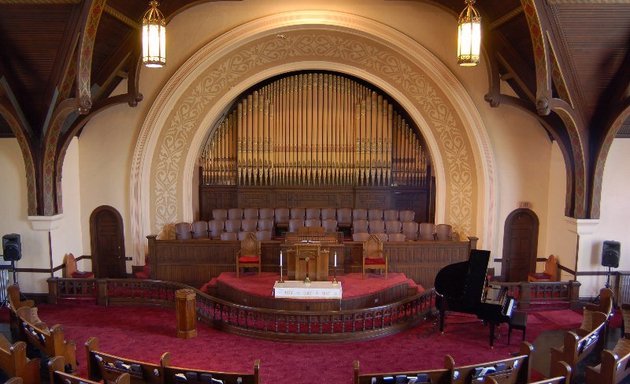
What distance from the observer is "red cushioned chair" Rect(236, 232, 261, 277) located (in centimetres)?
1095

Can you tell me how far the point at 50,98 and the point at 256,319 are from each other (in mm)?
5894

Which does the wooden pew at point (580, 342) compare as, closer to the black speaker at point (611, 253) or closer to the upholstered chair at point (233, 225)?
the black speaker at point (611, 253)

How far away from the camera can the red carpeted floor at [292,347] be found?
7801 millimetres

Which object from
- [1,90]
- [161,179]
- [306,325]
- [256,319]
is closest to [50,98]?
[1,90]

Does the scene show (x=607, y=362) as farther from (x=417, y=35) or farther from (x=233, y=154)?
(x=233, y=154)

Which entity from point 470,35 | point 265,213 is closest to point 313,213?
point 265,213

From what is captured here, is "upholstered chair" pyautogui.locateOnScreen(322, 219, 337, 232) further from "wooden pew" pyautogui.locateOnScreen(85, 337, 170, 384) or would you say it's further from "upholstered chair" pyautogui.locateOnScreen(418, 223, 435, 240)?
"wooden pew" pyautogui.locateOnScreen(85, 337, 170, 384)

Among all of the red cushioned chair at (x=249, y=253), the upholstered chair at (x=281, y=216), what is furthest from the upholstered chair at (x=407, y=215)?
the red cushioned chair at (x=249, y=253)

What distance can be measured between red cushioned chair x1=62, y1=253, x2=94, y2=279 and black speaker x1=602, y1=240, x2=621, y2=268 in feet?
35.9

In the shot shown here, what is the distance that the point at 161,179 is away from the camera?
41.7 feet

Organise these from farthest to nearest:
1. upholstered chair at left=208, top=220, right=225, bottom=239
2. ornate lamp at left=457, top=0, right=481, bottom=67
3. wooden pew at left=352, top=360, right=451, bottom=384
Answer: upholstered chair at left=208, top=220, right=225, bottom=239
ornate lamp at left=457, top=0, right=481, bottom=67
wooden pew at left=352, top=360, right=451, bottom=384

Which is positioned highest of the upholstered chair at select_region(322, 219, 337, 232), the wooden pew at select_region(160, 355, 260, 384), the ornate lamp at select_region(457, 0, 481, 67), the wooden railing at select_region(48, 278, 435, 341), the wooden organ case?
the ornate lamp at select_region(457, 0, 481, 67)

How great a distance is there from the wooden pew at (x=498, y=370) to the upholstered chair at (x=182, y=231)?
7740mm

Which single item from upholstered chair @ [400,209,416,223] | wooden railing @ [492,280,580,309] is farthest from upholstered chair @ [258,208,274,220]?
wooden railing @ [492,280,580,309]
